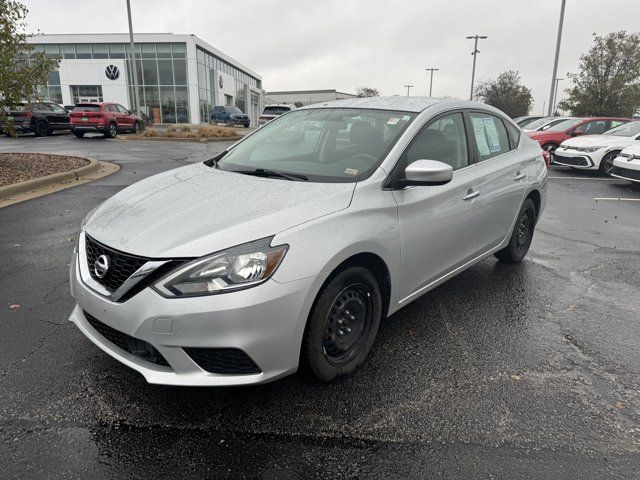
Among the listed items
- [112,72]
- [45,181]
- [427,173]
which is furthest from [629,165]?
[112,72]

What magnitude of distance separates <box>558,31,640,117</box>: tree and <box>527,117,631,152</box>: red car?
12737 millimetres

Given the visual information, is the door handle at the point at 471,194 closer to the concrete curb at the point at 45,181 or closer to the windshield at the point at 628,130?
the concrete curb at the point at 45,181

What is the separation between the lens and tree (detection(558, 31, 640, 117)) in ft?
86.4

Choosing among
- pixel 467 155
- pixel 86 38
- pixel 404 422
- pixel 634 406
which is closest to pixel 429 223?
pixel 467 155

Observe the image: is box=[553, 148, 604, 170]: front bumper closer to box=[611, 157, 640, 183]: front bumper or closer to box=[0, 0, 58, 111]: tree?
box=[611, 157, 640, 183]: front bumper

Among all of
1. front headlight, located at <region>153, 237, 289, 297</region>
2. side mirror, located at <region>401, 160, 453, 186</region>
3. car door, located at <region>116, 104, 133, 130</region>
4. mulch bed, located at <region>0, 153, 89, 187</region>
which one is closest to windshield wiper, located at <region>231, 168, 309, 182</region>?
side mirror, located at <region>401, 160, 453, 186</region>

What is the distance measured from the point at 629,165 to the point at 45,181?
477 inches

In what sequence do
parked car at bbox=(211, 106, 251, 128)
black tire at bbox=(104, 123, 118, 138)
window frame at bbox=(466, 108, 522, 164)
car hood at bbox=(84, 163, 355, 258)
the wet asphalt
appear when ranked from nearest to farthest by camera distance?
the wet asphalt
car hood at bbox=(84, 163, 355, 258)
window frame at bbox=(466, 108, 522, 164)
black tire at bbox=(104, 123, 118, 138)
parked car at bbox=(211, 106, 251, 128)

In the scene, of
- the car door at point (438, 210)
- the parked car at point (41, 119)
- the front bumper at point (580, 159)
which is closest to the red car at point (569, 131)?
the front bumper at point (580, 159)

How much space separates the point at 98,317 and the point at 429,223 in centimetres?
218

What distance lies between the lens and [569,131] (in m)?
15.7

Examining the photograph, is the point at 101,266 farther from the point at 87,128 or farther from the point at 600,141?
the point at 87,128

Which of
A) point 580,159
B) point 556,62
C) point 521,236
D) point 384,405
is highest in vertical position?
point 556,62

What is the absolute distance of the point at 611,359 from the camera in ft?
10.9
